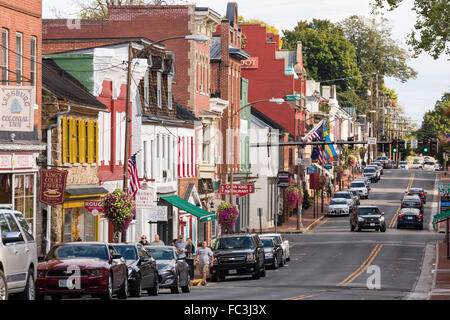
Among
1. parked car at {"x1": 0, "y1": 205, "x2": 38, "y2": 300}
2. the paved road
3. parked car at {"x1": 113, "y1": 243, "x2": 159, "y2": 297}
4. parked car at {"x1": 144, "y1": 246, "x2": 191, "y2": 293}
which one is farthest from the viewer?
parked car at {"x1": 144, "y1": 246, "x2": 191, "y2": 293}

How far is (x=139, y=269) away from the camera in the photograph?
27.8 metres

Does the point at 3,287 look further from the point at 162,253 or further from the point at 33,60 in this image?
the point at 33,60

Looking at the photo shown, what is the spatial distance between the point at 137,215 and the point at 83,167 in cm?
726

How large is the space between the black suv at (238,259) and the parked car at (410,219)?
34.5 meters

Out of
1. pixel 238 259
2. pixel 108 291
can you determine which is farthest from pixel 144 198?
pixel 108 291

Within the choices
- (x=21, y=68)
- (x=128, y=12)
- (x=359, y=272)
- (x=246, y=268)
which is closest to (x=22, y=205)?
(x=21, y=68)

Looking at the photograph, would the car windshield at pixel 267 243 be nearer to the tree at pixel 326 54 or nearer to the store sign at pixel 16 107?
the store sign at pixel 16 107

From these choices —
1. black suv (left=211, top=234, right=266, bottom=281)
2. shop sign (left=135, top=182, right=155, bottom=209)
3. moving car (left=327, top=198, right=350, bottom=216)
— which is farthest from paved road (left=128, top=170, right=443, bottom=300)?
shop sign (left=135, top=182, right=155, bottom=209)

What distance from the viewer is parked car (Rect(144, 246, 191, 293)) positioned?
31.1 metres

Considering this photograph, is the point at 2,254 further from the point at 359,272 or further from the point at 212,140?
the point at 212,140

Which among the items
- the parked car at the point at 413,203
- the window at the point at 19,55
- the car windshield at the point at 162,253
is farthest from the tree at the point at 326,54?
the car windshield at the point at 162,253

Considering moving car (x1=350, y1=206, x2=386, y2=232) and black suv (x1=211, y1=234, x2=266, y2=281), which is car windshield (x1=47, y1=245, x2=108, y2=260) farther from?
moving car (x1=350, y1=206, x2=386, y2=232)

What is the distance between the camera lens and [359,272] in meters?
43.2

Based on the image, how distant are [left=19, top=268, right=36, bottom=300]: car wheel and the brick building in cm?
965
